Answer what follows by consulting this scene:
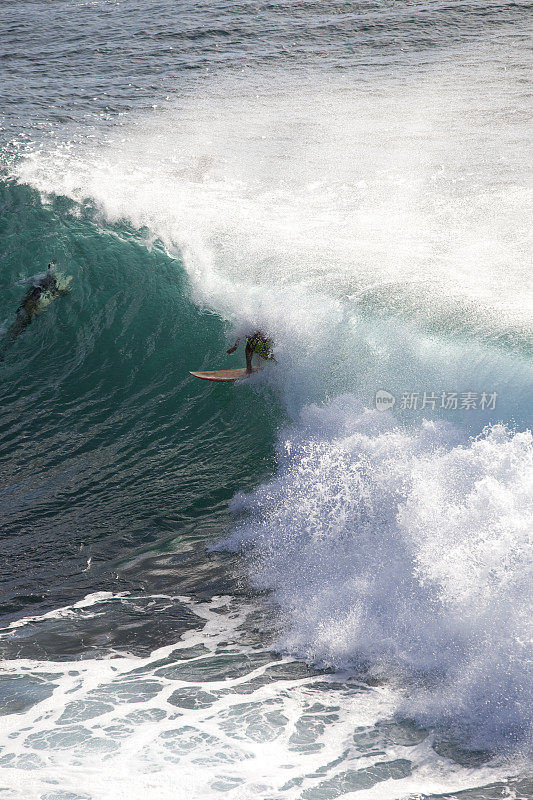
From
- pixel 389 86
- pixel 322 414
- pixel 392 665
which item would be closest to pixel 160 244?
pixel 322 414

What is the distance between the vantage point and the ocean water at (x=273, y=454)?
5855mm

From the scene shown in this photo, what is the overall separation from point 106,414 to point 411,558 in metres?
4.80

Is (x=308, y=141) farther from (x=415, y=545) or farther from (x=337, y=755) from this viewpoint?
(x=337, y=755)

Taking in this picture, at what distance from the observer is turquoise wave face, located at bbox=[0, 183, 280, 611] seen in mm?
8195

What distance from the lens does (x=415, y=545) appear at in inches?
292

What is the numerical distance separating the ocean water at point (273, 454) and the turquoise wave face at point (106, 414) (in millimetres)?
40

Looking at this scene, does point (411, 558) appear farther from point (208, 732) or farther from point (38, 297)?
point (38, 297)

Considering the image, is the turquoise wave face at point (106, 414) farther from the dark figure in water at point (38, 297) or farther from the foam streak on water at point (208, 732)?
the foam streak on water at point (208, 732)

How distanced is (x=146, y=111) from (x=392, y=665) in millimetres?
16317

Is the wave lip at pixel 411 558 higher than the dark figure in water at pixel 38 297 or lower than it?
lower

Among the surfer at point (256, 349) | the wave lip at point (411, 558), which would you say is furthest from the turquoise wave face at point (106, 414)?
the wave lip at point (411, 558)

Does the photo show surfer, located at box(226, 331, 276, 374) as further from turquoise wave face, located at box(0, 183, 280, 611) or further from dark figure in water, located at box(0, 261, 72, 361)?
dark figure in water, located at box(0, 261, 72, 361)

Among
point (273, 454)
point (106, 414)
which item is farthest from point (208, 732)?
point (106, 414)

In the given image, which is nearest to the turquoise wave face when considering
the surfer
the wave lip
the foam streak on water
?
the surfer
